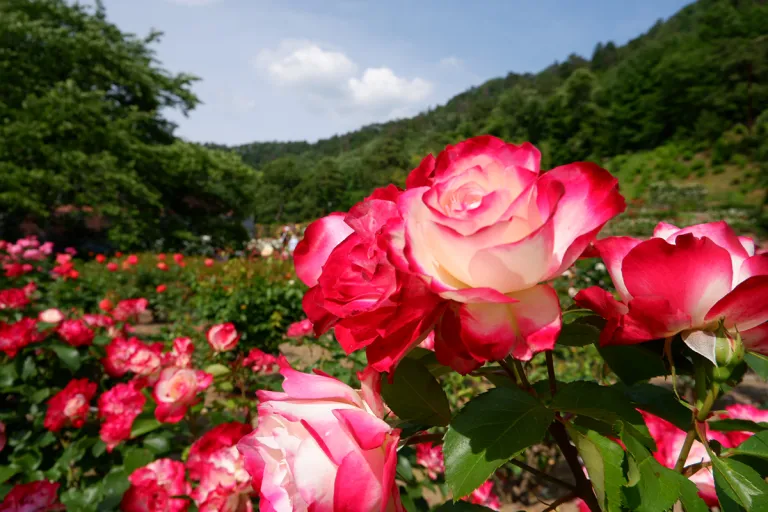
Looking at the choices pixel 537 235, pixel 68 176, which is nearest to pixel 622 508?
pixel 537 235

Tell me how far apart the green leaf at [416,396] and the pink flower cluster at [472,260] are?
7cm

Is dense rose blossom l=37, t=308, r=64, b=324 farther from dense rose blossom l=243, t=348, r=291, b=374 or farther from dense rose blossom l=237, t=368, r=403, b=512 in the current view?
dense rose blossom l=237, t=368, r=403, b=512

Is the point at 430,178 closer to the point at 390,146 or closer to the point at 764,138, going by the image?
the point at 764,138

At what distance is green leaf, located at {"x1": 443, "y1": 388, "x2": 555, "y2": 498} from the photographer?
0.31 metres

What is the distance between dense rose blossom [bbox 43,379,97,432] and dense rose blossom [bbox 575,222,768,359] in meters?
1.62

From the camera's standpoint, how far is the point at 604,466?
1.04ft

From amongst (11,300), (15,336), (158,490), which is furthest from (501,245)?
(11,300)

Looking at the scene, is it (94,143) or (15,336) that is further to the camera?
(94,143)

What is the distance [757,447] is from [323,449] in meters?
0.34

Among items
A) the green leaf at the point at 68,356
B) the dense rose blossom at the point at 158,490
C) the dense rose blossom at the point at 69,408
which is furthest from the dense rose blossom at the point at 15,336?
the dense rose blossom at the point at 158,490

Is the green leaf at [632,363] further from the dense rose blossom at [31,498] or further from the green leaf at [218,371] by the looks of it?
the dense rose blossom at [31,498]

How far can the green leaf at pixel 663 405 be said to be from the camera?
43cm

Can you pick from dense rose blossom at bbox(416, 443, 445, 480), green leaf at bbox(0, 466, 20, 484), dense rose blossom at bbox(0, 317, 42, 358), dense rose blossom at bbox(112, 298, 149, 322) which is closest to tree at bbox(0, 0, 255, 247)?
dense rose blossom at bbox(112, 298, 149, 322)

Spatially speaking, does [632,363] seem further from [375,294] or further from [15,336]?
[15,336]
